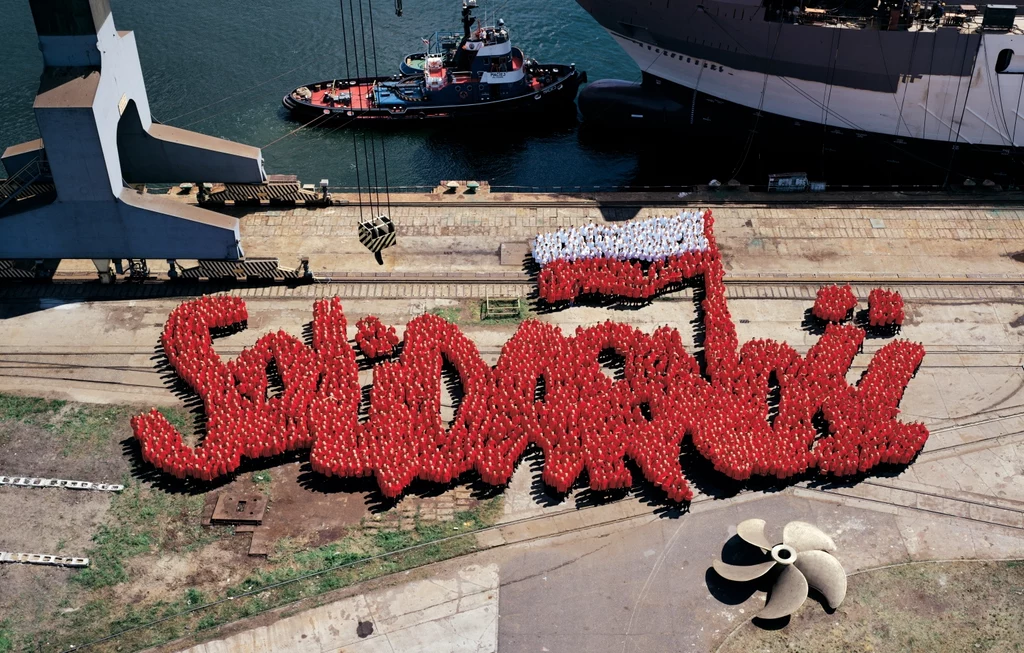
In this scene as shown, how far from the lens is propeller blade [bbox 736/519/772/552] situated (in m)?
35.5

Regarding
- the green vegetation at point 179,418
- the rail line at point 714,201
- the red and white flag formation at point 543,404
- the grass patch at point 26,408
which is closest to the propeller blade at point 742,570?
the red and white flag formation at point 543,404

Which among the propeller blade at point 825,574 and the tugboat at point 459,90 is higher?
the tugboat at point 459,90

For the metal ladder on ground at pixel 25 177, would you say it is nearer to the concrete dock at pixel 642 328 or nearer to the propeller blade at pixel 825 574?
the concrete dock at pixel 642 328

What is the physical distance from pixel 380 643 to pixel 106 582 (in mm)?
9777

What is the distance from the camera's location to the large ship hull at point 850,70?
5969cm

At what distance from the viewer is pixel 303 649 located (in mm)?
33969

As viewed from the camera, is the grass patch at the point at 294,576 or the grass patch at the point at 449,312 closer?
the grass patch at the point at 294,576

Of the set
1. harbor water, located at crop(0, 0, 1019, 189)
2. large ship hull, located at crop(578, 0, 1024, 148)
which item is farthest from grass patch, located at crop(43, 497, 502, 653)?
large ship hull, located at crop(578, 0, 1024, 148)

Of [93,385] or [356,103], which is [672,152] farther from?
[93,385]

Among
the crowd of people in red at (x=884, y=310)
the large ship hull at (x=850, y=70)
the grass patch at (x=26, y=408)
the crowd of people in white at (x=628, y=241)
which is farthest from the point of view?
the large ship hull at (x=850, y=70)

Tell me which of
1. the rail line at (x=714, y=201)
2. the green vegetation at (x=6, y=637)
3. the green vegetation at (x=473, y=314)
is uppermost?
the rail line at (x=714, y=201)

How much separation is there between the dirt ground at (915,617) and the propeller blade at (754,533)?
2403 mm

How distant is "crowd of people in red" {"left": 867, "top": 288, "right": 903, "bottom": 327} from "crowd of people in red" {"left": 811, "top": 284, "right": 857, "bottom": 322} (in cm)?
86

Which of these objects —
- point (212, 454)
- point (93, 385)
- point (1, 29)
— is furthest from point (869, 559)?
point (1, 29)
